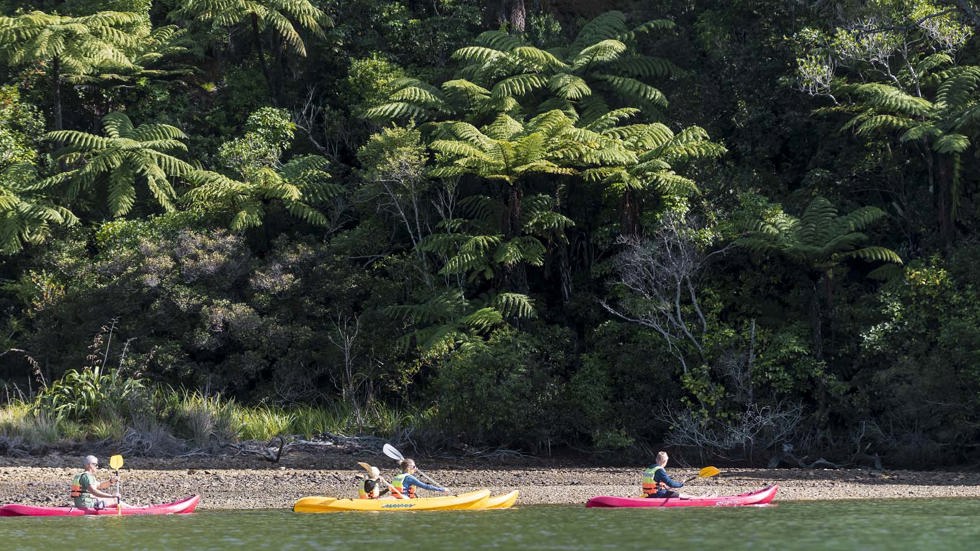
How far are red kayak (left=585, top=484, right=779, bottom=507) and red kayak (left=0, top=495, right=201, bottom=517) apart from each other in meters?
5.58

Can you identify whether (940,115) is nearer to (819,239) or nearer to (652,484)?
(819,239)

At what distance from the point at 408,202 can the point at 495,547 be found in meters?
11.6

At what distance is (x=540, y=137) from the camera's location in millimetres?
20406

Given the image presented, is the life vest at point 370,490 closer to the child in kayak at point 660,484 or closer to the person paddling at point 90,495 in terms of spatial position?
the person paddling at point 90,495

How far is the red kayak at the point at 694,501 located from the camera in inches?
605

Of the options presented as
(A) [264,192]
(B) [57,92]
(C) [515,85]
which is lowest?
(A) [264,192]

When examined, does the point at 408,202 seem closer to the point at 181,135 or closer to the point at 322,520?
the point at 181,135

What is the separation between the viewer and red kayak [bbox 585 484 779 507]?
1536 centimetres

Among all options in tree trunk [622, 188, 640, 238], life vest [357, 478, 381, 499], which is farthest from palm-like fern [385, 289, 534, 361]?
life vest [357, 478, 381, 499]

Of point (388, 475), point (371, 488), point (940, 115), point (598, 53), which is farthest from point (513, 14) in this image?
point (371, 488)

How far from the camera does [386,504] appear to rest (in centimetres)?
1530

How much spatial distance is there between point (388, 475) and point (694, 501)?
5538mm

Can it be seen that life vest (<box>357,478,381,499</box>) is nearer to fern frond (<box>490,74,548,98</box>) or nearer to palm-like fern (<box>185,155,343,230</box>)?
palm-like fern (<box>185,155,343,230</box>)

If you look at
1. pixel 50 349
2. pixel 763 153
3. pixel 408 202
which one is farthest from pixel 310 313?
pixel 763 153
